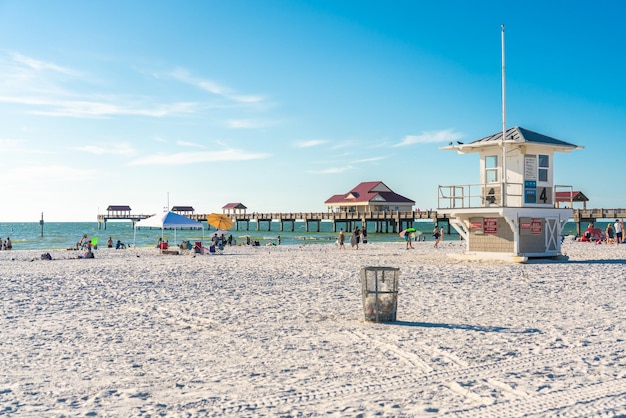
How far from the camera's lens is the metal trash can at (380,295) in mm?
8516

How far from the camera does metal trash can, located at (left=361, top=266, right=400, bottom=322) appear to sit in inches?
335

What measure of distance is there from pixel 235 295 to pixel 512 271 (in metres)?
7.88

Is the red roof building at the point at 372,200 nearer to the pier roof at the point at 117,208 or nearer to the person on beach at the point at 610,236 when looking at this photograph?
the person on beach at the point at 610,236

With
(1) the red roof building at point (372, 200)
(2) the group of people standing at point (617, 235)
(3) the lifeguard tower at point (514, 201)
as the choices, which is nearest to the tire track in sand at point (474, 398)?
(3) the lifeguard tower at point (514, 201)

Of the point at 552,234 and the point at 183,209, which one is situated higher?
the point at 183,209

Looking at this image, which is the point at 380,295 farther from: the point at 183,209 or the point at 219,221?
the point at 183,209

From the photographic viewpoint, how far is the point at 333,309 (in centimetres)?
983

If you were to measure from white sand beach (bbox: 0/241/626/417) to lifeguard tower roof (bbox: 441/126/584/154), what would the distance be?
21.9ft

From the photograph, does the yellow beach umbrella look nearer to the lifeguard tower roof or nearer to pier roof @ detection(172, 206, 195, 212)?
the lifeguard tower roof

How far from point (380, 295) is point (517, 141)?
1147cm

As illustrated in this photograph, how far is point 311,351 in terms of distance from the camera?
22.4 feet

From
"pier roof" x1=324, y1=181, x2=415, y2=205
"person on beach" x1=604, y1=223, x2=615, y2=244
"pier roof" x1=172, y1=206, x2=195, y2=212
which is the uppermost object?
"pier roof" x1=324, y1=181, x2=415, y2=205

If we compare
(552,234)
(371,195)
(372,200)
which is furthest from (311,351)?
(371,195)

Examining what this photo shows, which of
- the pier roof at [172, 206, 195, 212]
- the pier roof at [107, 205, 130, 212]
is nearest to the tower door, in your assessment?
the pier roof at [172, 206, 195, 212]
